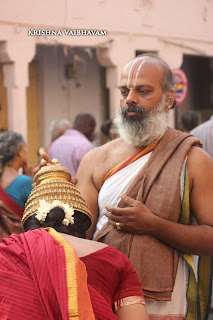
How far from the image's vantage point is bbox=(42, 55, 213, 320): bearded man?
2893 mm

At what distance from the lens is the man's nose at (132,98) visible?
121 inches

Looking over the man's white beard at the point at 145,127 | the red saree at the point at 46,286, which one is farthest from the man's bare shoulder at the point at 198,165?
the red saree at the point at 46,286

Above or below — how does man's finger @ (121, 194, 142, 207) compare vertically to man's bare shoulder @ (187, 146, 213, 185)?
below

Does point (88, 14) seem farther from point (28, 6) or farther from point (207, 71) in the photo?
point (207, 71)

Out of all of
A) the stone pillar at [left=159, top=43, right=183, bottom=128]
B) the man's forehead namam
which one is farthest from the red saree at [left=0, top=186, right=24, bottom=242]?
the stone pillar at [left=159, top=43, right=183, bottom=128]

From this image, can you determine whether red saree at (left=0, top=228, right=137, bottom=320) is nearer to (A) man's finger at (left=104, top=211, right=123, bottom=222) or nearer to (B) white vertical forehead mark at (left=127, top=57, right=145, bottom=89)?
(A) man's finger at (left=104, top=211, right=123, bottom=222)

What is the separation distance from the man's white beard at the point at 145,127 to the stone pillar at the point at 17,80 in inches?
244

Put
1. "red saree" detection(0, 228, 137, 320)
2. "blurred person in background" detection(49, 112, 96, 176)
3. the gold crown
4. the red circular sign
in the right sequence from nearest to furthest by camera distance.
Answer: "red saree" detection(0, 228, 137, 320), the gold crown, "blurred person in background" detection(49, 112, 96, 176), the red circular sign

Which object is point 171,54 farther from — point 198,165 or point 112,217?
point 112,217

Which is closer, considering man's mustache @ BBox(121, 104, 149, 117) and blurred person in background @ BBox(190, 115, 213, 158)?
man's mustache @ BBox(121, 104, 149, 117)

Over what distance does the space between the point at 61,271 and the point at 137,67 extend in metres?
1.48

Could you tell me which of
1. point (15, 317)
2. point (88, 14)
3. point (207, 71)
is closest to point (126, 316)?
point (15, 317)

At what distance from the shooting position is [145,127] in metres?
3.09

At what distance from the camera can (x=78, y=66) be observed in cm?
1205
